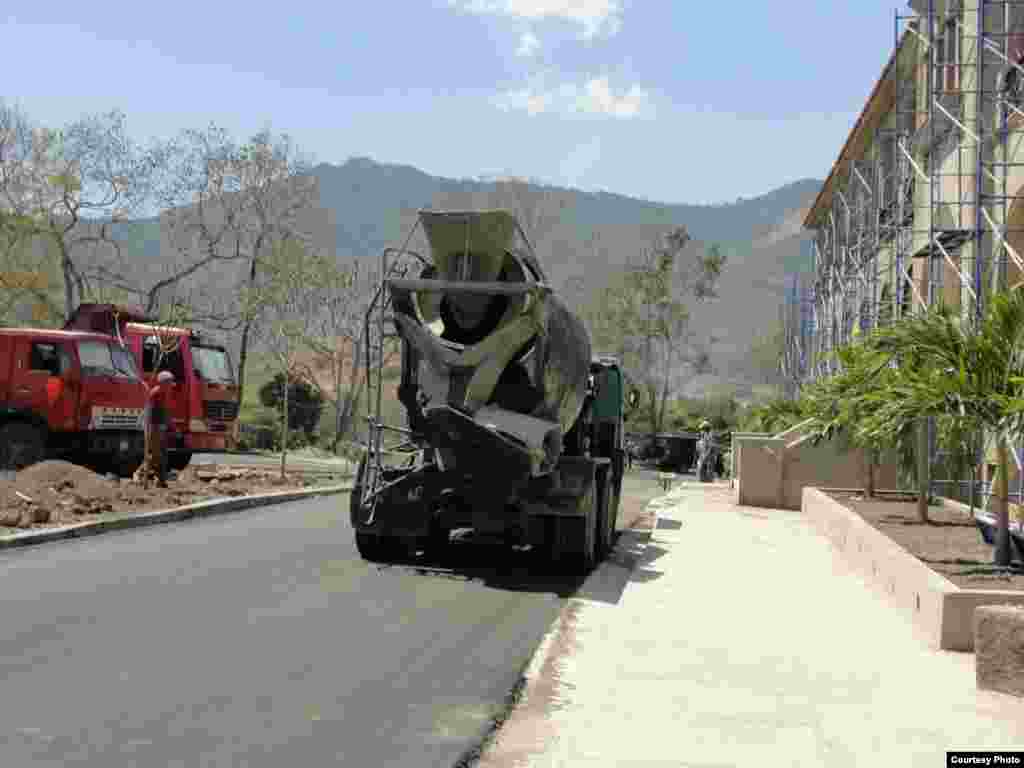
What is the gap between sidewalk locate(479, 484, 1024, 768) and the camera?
6.48 metres

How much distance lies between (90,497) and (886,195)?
874 inches

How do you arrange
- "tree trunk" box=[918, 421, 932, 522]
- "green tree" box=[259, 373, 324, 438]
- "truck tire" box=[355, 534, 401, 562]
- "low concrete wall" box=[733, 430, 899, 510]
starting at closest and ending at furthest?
"truck tire" box=[355, 534, 401, 562]
"tree trunk" box=[918, 421, 932, 522]
"low concrete wall" box=[733, 430, 899, 510]
"green tree" box=[259, 373, 324, 438]

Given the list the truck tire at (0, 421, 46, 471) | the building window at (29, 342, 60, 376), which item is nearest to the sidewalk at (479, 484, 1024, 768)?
the truck tire at (0, 421, 46, 471)

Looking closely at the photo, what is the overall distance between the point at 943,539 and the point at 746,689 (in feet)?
23.3

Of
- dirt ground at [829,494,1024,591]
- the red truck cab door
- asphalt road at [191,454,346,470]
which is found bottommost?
asphalt road at [191,454,346,470]

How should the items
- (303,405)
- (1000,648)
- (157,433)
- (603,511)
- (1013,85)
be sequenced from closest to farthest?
(1000,648) < (603,511) < (157,433) < (1013,85) < (303,405)

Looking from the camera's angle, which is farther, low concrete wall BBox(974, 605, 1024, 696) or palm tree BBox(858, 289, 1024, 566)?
palm tree BBox(858, 289, 1024, 566)

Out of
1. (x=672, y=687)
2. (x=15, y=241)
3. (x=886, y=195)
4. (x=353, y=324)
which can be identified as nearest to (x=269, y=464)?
(x=353, y=324)

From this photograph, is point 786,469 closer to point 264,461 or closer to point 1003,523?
point 264,461

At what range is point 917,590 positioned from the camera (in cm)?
1065

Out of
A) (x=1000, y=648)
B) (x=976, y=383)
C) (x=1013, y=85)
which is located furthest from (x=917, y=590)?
(x=1013, y=85)

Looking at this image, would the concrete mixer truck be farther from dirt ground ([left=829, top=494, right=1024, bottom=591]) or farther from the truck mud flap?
dirt ground ([left=829, top=494, right=1024, bottom=591])

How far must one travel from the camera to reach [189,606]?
1003cm

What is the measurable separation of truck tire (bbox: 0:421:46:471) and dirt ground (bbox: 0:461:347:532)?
2174 mm
